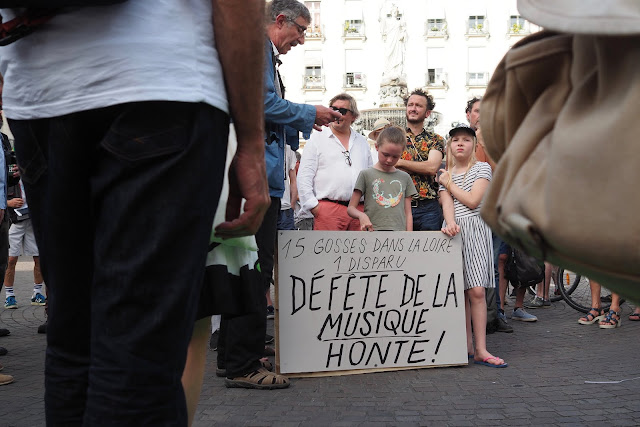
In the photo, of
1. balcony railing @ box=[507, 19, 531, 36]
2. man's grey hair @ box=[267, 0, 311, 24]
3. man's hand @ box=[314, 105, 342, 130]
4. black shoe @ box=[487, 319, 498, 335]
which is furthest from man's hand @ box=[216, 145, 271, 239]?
balcony railing @ box=[507, 19, 531, 36]

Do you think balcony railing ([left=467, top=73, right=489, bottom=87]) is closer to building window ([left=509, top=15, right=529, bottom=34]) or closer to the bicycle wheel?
building window ([left=509, top=15, right=529, bottom=34])

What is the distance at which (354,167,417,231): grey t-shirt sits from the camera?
5.78m

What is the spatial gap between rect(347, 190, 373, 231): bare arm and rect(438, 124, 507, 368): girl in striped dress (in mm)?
608

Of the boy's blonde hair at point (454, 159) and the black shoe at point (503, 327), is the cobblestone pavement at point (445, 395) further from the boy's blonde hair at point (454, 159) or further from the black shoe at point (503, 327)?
the boy's blonde hair at point (454, 159)

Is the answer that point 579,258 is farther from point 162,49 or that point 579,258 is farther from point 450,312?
point 450,312

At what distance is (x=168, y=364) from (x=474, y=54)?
45.1 m

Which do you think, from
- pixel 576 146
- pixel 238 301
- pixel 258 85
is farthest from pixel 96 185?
pixel 576 146

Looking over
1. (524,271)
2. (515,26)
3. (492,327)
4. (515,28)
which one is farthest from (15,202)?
(515,26)

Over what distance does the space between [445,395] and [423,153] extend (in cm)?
307

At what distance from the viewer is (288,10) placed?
192 inches

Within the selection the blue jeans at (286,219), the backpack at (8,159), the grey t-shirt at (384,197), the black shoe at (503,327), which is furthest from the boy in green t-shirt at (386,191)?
the backpack at (8,159)

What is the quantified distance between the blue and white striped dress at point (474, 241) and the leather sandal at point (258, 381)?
178 centimetres

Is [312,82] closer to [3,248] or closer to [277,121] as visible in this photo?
[3,248]

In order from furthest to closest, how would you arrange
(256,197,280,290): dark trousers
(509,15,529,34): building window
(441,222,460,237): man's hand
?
1. (509,15,529,34): building window
2. (441,222,460,237): man's hand
3. (256,197,280,290): dark trousers
